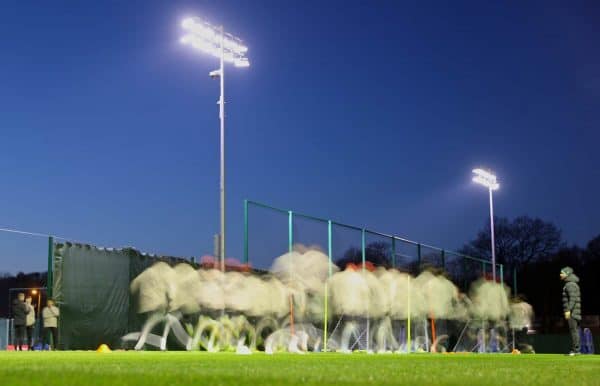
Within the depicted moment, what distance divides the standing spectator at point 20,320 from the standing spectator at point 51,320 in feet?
2.68

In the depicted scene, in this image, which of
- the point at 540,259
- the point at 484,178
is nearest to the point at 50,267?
the point at 484,178

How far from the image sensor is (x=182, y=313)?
18594 millimetres

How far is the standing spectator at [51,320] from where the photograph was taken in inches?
639

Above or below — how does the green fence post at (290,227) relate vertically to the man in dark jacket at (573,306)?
above

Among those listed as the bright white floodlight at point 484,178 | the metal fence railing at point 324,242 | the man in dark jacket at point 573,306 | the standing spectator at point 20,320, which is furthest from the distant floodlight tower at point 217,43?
the bright white floodlight at point 484,178

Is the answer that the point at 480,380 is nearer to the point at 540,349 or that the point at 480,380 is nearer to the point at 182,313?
the point at 182,313

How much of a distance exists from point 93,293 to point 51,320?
1261mm

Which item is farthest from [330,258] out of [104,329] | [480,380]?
[480,380]

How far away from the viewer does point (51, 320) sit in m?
16.3

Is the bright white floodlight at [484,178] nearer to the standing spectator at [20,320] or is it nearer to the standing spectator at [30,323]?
the standing spectator at [30,323]

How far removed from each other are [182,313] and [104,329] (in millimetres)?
1930

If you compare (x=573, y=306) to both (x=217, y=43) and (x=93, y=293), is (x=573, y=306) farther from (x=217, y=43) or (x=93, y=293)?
(x=217, y=43)

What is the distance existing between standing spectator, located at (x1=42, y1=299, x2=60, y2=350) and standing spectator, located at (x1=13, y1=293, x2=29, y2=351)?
2.68ft

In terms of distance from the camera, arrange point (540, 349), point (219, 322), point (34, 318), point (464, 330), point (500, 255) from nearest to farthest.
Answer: point (34, 318)
point (219, 322)
point (464, 330)
point (540, 349)
point (500, 255)
